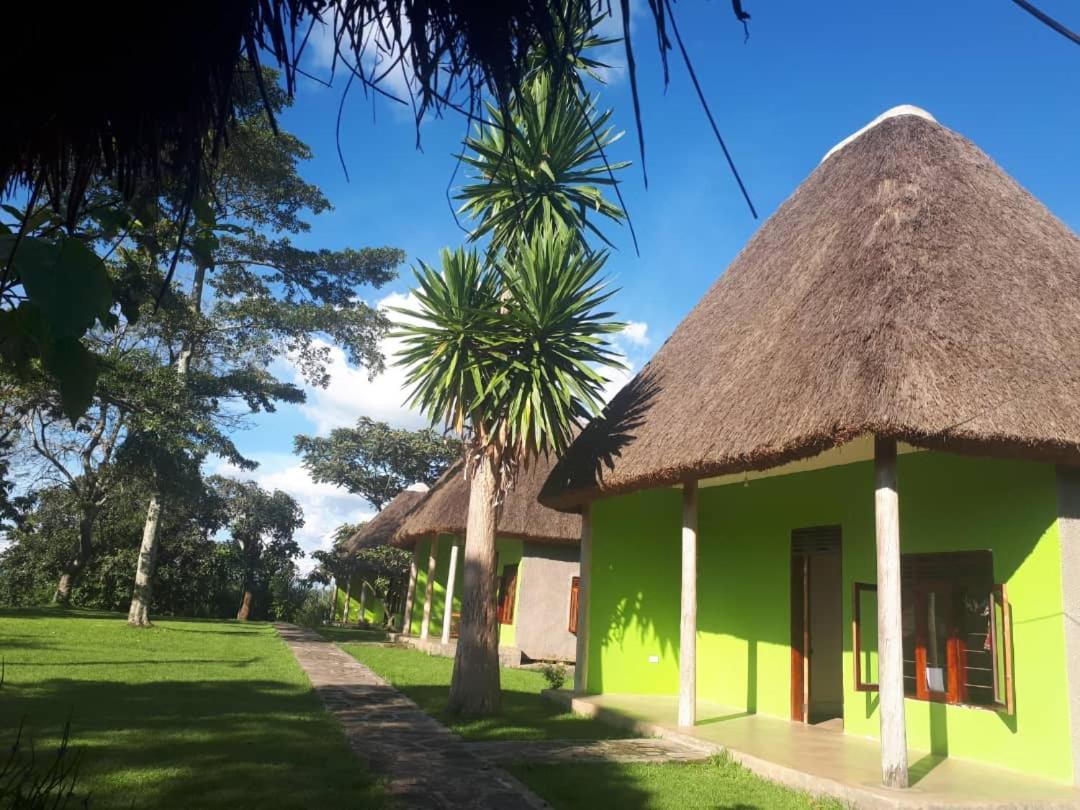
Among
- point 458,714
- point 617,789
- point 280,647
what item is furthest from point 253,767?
point 280,647

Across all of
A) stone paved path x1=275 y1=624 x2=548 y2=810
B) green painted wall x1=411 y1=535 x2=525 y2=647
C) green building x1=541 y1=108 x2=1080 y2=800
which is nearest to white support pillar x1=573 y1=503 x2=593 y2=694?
green building x1=541 y1=108 x2=1080 y2=800

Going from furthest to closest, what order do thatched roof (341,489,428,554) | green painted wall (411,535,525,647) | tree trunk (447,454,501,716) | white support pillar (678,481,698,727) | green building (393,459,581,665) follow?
thatched roof (341,489,428,554) → green painted wall (411,535,525,647) → green building (393,459,581,665) → tree trunk (447,454,501,716) → white support pillar (678,481,698,727)

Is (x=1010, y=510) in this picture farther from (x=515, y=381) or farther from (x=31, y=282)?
(x=31, y=282)

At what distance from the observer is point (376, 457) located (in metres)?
28.3

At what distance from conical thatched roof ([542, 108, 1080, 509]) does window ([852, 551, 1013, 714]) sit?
151 cm

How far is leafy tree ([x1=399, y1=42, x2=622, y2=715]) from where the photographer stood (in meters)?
8.52

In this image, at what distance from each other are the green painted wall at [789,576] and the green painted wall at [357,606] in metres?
17.7

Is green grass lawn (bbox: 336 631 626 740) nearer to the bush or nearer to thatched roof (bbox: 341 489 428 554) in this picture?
thatched roof (bbox: 341 489 428 554)

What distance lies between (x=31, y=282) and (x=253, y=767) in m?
5.22

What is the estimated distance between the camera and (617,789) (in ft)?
18.2

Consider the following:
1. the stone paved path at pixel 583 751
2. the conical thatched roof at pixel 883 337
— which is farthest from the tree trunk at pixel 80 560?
the stone paved path at pixel 583 751

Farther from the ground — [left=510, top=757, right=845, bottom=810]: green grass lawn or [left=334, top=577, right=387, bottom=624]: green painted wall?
[left=334, top=577, right=387, bottom=624]: green painted wall

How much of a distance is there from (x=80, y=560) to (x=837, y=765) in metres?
23.3

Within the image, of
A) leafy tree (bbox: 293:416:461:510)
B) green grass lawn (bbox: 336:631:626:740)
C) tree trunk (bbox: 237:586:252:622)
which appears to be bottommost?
green grass lawn (bbox: 336:631:626:740)
